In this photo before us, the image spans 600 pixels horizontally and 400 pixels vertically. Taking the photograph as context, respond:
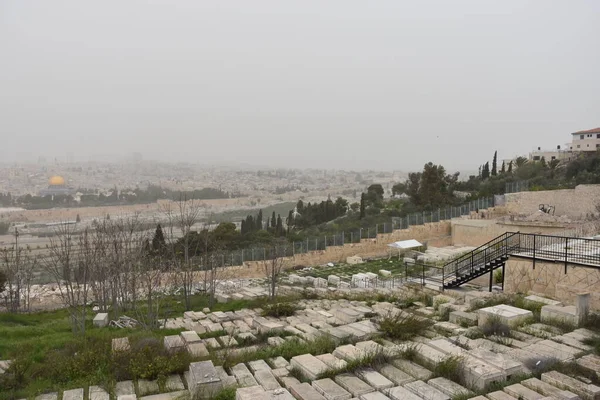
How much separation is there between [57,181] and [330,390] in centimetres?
9213

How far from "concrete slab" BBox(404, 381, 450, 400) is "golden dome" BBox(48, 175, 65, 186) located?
90155 mm

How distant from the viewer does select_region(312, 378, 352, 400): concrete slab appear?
4.52 m

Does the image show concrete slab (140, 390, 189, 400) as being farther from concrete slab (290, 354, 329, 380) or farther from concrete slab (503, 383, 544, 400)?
concrete slab (503, 383, 544, 400)

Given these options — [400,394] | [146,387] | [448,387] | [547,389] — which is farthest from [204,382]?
[547,389]

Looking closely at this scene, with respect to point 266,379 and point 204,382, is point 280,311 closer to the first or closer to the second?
point 266,379

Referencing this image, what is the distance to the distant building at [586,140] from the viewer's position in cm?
6444

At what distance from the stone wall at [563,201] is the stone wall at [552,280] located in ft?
70.4

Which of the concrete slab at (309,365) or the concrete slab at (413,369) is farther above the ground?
the concrete slab at (309,365)

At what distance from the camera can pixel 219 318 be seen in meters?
10.2

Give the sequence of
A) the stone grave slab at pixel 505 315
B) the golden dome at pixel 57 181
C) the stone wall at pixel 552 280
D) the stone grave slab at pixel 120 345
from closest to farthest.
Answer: the stone grave slab at pixel 120 345
the stone grave slab at pixel 505 315
the stone wall at pixel 552 280
the golden dome at pixel 57 181

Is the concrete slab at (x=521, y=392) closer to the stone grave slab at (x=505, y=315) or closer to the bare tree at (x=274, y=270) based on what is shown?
the stone grave slab at (x=505, y=315)

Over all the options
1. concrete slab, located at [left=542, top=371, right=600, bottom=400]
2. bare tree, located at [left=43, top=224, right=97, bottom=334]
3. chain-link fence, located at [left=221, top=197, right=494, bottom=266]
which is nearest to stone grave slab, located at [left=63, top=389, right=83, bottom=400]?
concrete slab, located at [left=542, top=371, right=600, bottom=400]

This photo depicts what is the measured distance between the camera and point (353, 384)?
A: 16.0 ft

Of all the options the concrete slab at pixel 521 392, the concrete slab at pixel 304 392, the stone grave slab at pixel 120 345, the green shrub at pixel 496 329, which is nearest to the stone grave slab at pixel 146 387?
the stone grave slab at pixel 120 345
